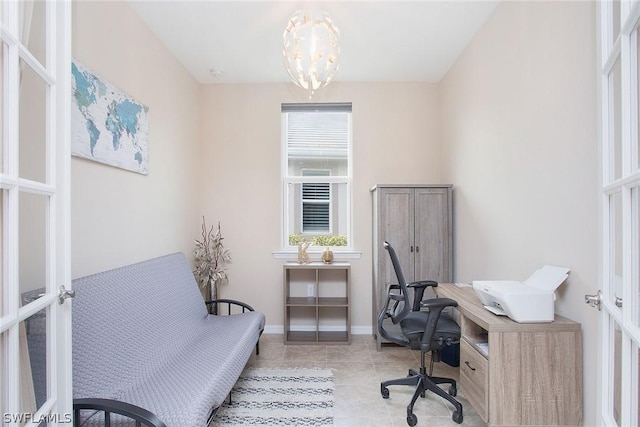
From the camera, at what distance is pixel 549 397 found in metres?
1.46

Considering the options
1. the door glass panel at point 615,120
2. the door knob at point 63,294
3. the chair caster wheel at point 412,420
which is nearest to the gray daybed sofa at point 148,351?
the door knob at point 63,294

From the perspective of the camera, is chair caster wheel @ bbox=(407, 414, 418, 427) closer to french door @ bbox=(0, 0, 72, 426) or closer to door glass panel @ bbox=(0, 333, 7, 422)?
french door @ bbox=(0, 0, 72, 426)

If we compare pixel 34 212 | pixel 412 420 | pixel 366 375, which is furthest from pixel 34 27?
pixel 366 375

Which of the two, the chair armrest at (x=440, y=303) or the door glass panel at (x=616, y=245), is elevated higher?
the door glass panel at (x=616, y=245)

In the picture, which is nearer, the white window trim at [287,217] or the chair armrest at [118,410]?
the chair armrest at [118,410]

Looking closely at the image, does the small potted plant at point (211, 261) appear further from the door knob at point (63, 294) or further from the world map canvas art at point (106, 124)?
the door knob at point (63, 294)

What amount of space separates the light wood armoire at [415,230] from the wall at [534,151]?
0.22 meters

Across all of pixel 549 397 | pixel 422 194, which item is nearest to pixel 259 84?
pixel 422 194

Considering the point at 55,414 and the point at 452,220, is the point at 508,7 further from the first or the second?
the point at 55,414

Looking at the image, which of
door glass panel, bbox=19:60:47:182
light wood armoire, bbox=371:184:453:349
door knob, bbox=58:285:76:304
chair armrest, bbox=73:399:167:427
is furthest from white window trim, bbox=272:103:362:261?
door glass panel, bbox=19:60:47:182

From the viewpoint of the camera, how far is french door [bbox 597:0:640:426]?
2.77 ft

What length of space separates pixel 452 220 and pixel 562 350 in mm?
1723

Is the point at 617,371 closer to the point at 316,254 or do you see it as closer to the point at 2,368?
the point at 2,368

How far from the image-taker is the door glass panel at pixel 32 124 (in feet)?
3.08
